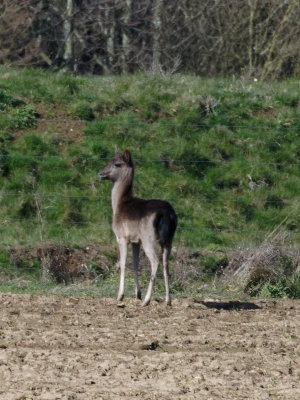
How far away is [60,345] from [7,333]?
0.72 m

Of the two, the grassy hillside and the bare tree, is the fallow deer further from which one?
the bare tree

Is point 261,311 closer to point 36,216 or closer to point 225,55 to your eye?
point 36,216

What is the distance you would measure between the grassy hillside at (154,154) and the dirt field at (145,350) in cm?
380

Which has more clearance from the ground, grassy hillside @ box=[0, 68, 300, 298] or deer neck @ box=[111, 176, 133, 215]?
deer neck @ box=[111, 176, 133, 215]

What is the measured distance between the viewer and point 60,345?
8648 mm

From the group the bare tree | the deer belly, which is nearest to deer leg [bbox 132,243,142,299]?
the deer belly

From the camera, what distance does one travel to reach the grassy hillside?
15.5 m

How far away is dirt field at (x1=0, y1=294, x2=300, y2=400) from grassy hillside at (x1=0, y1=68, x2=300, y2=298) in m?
3.80

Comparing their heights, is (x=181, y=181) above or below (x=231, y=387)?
below

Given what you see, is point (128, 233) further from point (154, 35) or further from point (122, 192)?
point (154, 35)

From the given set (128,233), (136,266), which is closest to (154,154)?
(136,266)

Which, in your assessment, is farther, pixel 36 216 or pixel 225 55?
pixel 225 55

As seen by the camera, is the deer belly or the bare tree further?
the bare tree

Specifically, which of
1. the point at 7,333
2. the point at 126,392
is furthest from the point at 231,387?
the point at 7,333
